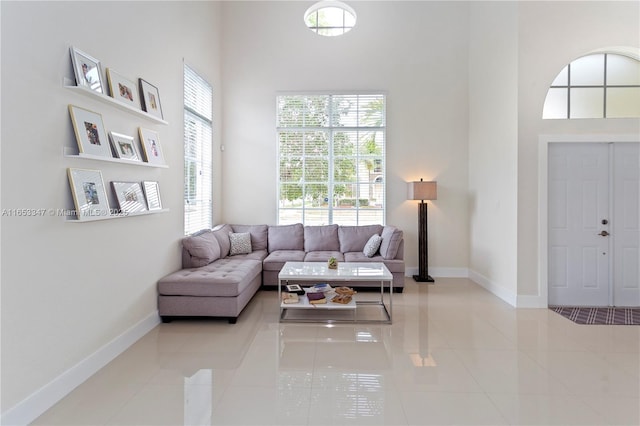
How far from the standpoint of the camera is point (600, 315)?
3852mm

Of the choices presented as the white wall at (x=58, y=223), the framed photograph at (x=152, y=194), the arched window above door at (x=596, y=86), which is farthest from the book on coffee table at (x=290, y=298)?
the arched window above door at (x=596, y=86)

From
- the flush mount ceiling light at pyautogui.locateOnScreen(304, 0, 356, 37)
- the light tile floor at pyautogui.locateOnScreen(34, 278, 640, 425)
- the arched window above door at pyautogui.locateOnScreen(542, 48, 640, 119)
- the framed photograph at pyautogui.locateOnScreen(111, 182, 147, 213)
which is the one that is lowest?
the light tile floor at pyautogui.locateOnScreen(34, 278, 640, 425)

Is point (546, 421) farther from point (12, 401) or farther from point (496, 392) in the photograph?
point (12, 401)

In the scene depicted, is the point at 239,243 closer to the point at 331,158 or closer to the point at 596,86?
the point at 331,158

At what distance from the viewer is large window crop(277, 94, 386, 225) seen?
19.2 feet

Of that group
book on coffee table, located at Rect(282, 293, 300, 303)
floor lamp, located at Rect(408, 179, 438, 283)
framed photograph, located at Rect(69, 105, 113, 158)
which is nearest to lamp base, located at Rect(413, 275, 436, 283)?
floor lamp, located at Rect(408, 179, 438, 283)

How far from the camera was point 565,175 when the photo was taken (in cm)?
413

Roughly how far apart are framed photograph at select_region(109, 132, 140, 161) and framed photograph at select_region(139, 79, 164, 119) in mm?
457

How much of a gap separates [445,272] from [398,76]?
3.33m

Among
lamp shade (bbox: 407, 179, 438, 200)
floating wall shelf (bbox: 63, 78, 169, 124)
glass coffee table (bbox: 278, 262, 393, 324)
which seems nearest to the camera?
floating wall shelf (bbox: 63, 78, 169, 124)

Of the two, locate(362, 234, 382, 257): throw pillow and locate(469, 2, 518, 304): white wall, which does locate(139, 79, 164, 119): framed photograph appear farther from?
locate(469, 2, 518, 304): white wall

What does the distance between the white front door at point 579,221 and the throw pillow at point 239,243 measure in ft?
13.1

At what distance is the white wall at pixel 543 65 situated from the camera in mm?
3967

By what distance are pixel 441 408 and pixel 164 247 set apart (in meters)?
3.04
